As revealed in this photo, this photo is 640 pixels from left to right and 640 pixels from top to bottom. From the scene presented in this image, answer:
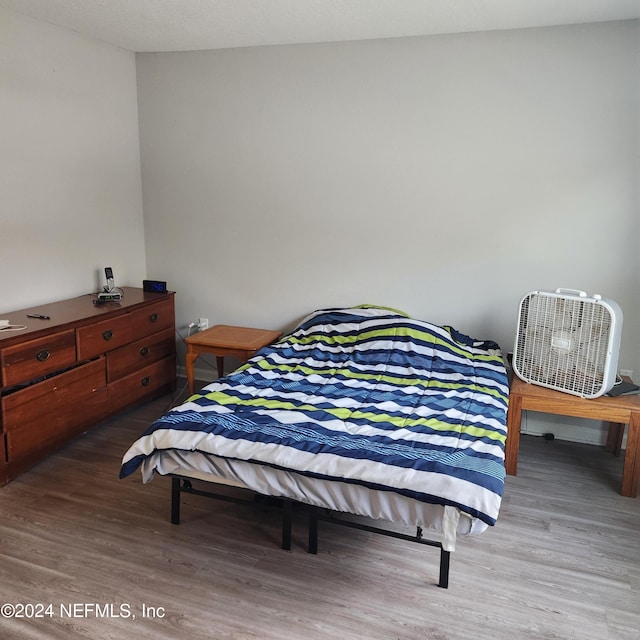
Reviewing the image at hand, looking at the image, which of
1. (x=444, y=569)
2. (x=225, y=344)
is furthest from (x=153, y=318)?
(x=444, y=569)

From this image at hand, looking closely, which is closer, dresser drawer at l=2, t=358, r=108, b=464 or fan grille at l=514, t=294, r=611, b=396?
dresser drawer at l=2, t=358, r=108, b=464

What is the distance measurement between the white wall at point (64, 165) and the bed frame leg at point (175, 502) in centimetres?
Result: 155

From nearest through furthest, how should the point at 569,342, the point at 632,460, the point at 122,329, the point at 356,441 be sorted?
the point at 356,441
the point at 632,460
the point at 569,342
the point at 122,329

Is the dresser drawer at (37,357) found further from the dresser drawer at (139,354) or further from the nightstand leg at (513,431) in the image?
the nightstand leg at (513,431)

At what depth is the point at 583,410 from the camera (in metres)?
2.95

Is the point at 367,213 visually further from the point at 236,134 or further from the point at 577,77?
the point at 577,77

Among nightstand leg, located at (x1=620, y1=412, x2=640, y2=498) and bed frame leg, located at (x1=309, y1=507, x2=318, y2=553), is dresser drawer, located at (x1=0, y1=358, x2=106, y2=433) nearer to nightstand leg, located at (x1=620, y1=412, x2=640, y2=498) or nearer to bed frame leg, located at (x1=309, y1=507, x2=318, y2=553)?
bed frame leg, located at (x1=309, y1=507, x2=318, y2=553)

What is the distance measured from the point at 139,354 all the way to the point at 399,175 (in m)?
1.98

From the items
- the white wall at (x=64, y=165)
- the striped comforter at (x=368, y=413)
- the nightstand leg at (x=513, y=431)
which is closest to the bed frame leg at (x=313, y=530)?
the striped comforter at (x=368, y=413)

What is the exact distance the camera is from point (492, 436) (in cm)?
239

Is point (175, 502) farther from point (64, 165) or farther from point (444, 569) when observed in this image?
point (64, 165)

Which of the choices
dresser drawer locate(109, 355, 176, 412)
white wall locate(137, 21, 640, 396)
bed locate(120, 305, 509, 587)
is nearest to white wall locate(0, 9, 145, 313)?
white wall locate(137, 21, 640, 396)

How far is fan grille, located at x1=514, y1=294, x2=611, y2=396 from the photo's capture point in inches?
115

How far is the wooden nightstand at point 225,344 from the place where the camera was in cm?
363
